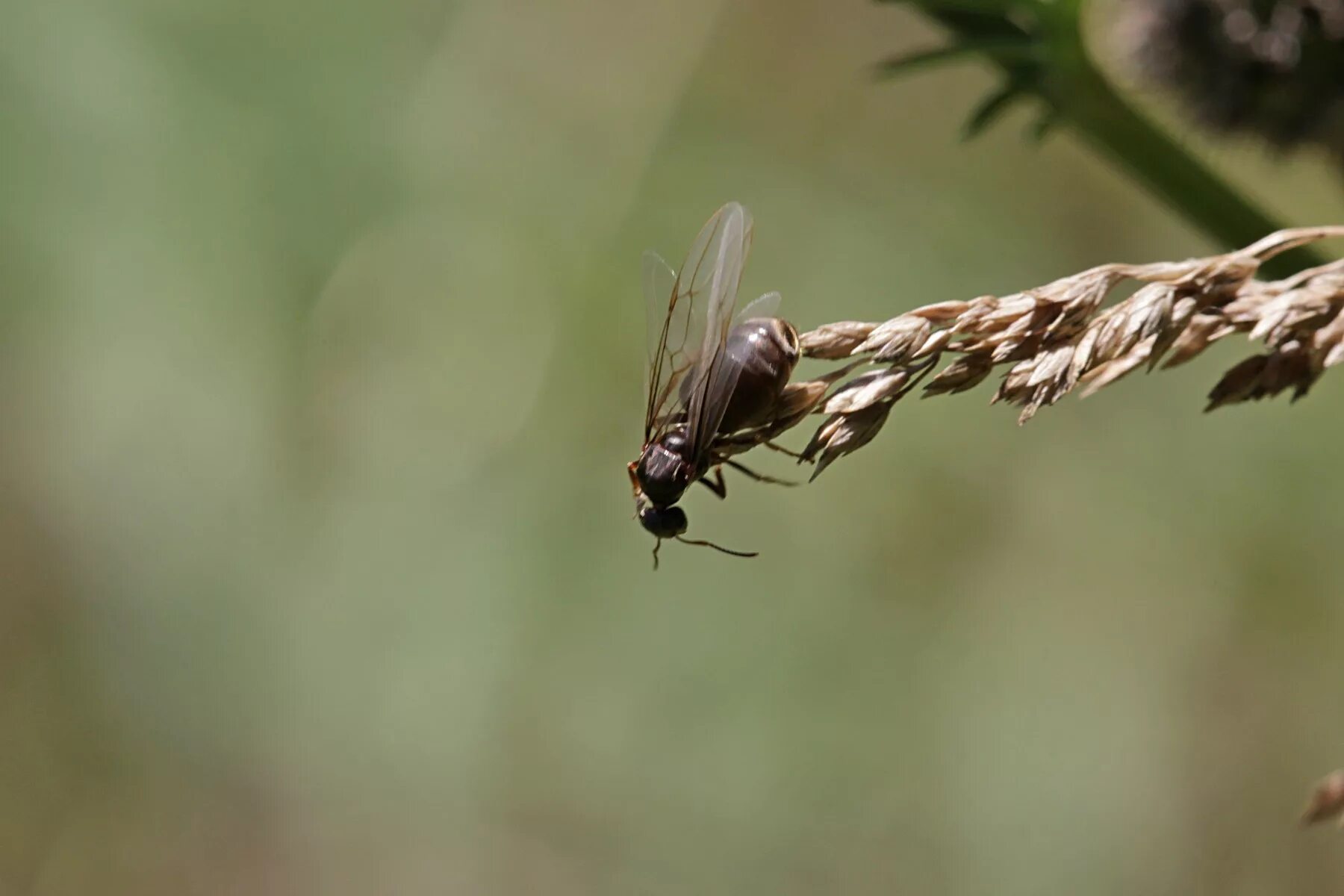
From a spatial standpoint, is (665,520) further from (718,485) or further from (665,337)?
(665,337)

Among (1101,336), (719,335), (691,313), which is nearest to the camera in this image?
(1101,336)

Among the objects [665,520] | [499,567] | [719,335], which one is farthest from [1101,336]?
[499,567]

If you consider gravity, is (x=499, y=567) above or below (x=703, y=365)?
below

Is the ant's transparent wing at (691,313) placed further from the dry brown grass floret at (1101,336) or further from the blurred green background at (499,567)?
the blurred green background at (499,567)

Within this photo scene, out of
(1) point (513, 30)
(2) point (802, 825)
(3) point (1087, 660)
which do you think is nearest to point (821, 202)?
(1) point (513, 30)

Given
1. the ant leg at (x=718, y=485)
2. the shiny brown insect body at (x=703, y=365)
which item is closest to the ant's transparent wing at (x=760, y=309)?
the shiny brown insect body at (x=703, y=365)

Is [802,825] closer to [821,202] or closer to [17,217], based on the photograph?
[821,202]
